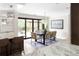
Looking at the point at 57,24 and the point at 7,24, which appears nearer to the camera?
the point at 7,24

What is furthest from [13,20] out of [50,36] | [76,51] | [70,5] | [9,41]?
[76,51]

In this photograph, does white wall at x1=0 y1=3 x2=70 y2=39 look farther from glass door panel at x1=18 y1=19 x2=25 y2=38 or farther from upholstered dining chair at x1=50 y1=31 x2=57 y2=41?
upholstered dining chair at x1=50 y1=31 x2=57 y2=41

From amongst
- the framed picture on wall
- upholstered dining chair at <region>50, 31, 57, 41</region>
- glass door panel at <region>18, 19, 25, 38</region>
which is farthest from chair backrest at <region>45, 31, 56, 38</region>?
glass door panel at <region>18, 19, 25, 38</region>

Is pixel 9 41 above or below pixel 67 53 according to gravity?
above

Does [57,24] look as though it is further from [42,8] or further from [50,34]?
[42,8]

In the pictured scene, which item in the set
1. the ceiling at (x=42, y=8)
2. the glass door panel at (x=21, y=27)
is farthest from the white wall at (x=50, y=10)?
the glass door panel at (x=21, y=27)

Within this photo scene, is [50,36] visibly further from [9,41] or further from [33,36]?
[9,41]

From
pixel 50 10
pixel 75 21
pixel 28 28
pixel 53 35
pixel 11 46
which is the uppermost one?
pixel 50 10

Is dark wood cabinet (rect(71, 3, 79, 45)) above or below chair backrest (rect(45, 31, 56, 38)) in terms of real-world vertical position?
above

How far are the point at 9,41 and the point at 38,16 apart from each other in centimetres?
87

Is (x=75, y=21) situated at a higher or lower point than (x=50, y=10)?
lower

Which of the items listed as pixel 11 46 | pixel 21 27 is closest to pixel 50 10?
pixel 21 27

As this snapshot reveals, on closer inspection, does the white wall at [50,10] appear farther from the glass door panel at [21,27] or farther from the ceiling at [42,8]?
the glass door panel at [21,27]

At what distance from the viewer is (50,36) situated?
2150mm
